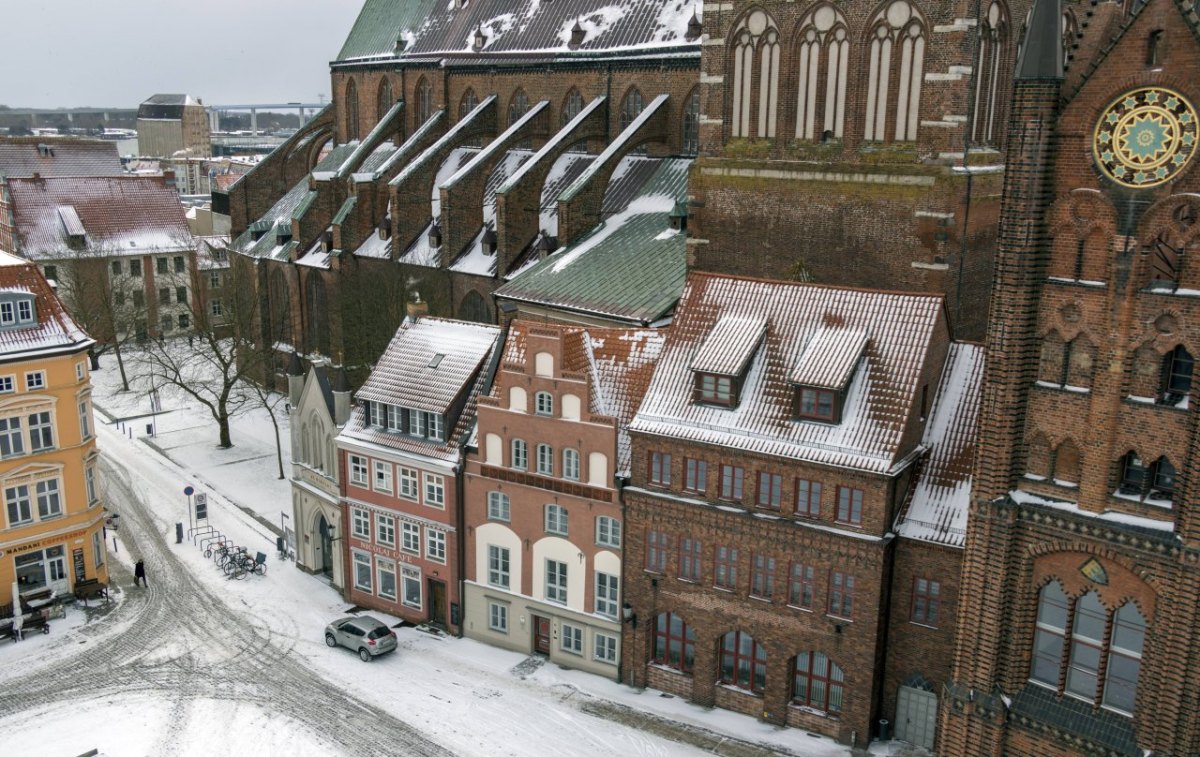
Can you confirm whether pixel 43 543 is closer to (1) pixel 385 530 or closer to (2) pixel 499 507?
(1) pixel 385 530

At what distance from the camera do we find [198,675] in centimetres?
3475

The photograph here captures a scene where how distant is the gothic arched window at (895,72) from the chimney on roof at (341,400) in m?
20.6

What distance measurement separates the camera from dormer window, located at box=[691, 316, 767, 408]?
30922mm

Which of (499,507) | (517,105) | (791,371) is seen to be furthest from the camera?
(517,105)

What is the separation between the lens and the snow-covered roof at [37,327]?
37969 millimetres

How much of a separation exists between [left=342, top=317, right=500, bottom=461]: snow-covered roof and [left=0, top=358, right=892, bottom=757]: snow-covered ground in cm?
664

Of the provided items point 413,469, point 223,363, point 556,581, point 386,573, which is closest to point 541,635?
point 556,581

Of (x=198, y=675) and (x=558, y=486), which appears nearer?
(x=558, y=486)

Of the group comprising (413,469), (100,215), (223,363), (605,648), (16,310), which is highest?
(100,215)

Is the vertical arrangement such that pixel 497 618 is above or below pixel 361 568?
below

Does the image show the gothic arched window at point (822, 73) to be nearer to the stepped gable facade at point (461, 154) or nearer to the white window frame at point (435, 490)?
the stepped gable facade at point (461, 154)

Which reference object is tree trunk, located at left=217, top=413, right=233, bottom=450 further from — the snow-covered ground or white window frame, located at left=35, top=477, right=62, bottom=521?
white window frame, located at left=35, top=477, right=62, bottom=521

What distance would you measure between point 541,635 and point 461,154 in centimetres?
3168

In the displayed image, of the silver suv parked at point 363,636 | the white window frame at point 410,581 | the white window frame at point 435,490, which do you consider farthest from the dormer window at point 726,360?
the silver suv parked at point 363,636
